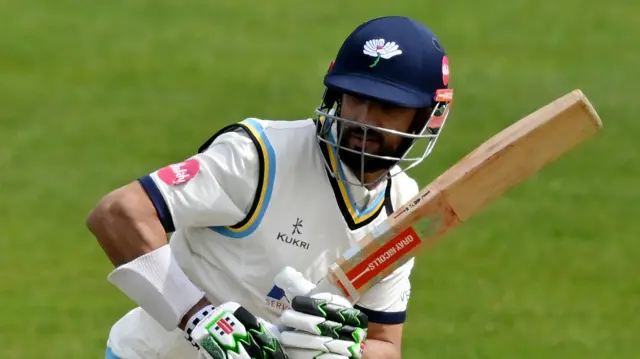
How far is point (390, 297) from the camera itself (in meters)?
4.83

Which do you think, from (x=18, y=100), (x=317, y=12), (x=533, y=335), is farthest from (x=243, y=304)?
(x=317, y=12)

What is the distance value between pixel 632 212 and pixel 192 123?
13.8ft

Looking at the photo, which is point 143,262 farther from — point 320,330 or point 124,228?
point 320,330

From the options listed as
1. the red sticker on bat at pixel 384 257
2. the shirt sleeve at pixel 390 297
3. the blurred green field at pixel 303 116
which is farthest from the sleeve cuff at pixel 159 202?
the blurred green field at pixel 303 116

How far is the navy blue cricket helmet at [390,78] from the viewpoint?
14.6 ft

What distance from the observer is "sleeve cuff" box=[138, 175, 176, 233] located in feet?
14.1

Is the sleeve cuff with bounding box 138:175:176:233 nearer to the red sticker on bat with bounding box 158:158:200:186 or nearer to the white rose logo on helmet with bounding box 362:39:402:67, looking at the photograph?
the red sticker on bat with bounding box 158:158:200:186

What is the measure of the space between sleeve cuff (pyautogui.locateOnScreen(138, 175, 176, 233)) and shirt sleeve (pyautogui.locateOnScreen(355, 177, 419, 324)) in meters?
0.85

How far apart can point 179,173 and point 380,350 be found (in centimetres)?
107

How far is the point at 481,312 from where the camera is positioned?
8.39 m

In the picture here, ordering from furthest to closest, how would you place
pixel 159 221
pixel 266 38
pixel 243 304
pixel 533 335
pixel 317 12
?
pixel 317 12, pixel 266 38, pixel 533 335, pixel 243 304, pixel 159 221

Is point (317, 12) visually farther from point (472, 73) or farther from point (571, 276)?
point (571, 276)

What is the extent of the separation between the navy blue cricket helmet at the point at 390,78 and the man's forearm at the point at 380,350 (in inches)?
25.9

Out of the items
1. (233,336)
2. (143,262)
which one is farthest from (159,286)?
(233,336)
